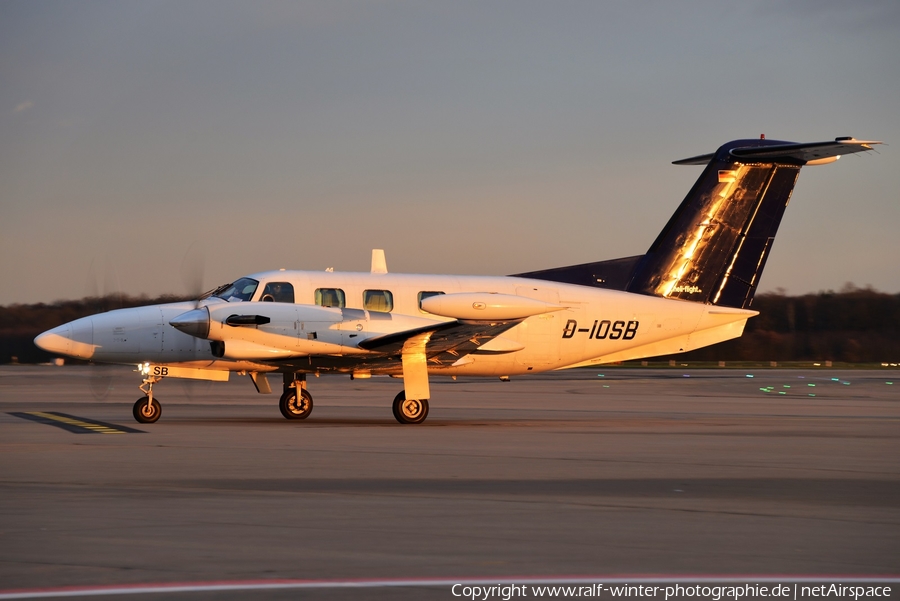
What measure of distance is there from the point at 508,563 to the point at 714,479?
15.5ft

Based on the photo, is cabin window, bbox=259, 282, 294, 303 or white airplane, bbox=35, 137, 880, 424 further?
cabin window, bbox=259, 282, 294, 303

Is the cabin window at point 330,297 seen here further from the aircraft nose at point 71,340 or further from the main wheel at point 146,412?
the aircraft nose at point 71,340

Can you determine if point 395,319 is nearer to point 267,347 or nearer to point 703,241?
point 267,347

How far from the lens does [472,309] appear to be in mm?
15469

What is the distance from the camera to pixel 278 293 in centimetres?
1720

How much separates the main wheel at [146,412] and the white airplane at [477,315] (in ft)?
0.08

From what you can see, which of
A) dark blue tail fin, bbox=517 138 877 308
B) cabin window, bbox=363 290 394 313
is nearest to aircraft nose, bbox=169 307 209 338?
cabin window, bbox=363 290 394 313

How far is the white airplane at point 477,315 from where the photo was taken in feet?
54.5

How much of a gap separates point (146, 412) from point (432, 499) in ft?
31.7

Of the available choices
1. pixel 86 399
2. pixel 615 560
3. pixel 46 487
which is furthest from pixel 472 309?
pixel 86 399

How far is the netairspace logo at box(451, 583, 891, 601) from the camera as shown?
504 cm

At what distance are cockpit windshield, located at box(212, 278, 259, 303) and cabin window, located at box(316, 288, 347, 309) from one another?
115cm

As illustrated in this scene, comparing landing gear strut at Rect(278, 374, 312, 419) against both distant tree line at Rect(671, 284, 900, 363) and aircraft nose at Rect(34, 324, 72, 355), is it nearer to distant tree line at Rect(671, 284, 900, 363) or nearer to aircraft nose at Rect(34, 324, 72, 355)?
aircraft nose at Rect(34, 324, 72, 355)

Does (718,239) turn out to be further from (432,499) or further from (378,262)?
(432,499)
